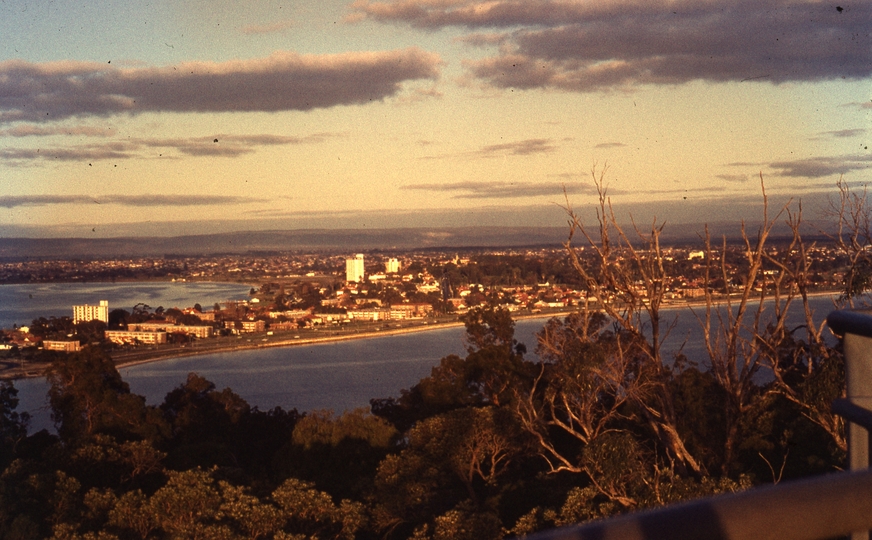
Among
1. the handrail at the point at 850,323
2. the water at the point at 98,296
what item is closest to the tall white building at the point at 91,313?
the water at the point at 98,296

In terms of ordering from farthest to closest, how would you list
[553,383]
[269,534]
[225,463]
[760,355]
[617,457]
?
[225,463] → [553,383] → [760,355] → [269,534] → [617,457]

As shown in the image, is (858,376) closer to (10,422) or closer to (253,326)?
(10,422)

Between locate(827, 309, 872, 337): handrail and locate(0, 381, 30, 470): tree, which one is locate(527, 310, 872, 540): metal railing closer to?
locate(827, 309, 872, 337): handrail

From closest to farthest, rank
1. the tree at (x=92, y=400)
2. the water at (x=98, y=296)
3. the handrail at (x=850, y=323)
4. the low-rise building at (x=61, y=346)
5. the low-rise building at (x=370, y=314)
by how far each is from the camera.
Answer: the handrail at (x=850, y=323) → the tree at (x=92, y=400) → the water at (x=98, y=296) → the low-rise building at (x=61, y=346) → the low-rise building at (x=370, y=314)

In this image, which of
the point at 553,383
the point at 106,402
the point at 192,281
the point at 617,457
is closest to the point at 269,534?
the point at 617,457

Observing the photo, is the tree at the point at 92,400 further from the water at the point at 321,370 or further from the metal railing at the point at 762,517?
the metal railing at the point at 762,517

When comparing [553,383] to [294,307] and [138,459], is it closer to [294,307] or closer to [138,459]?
[138,459]

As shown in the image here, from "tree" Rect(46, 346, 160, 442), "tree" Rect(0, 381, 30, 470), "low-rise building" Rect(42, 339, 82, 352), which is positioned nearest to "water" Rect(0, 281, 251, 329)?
"low-rise building" Rect(42, 339, 82, 352)
